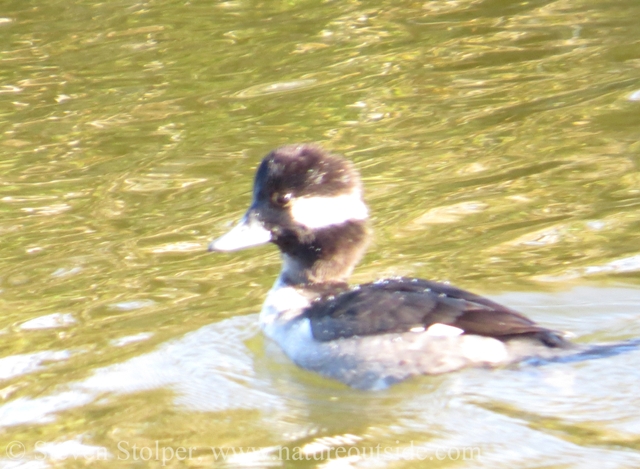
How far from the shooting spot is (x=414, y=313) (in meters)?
5.64

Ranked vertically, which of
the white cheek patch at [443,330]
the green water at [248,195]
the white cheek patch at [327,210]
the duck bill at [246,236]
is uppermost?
the white cheek patch at [327,210]

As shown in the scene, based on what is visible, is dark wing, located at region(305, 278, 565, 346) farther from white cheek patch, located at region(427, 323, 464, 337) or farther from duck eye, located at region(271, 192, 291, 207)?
duck eye, located at region(271, 192, 291, 207)

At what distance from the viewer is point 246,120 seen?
10.0m

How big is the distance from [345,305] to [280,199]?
2.76 feet

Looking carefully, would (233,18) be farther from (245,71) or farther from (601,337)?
(601,337)

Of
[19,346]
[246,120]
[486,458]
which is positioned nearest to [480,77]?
[246,120]

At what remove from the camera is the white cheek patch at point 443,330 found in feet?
18.3

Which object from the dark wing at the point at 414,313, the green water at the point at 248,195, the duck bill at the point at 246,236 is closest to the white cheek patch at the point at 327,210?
the duck bill at the point at 246,236

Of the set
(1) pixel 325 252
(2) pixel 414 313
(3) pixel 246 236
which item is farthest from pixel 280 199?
(2) pixel 414 313

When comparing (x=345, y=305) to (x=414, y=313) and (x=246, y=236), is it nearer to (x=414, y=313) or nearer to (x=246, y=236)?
(x=414, y=313)

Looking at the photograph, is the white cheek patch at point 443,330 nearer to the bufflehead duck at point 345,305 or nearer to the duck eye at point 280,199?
the bufflehead duck at point 345,305

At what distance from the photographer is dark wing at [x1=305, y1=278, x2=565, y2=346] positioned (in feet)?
18.2

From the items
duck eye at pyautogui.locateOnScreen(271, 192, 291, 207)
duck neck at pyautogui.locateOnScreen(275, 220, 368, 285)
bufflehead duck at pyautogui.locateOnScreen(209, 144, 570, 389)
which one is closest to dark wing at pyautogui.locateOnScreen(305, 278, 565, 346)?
bufflehead duck at pyautogui.locateOnScreen(209, 144, 570, 389)

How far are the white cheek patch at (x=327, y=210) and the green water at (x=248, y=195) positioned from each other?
2.57 feet
